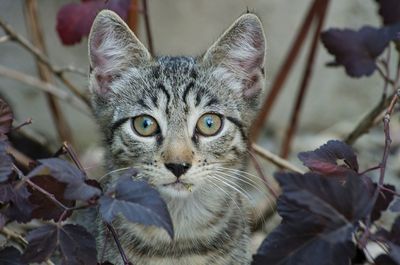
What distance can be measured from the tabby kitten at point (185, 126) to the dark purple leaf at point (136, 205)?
0.61m

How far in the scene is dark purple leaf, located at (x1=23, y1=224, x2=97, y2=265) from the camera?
80.7 inches

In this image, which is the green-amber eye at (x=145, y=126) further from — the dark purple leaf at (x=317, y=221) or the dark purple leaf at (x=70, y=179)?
the dark purple leaf at (x=317, y=221)

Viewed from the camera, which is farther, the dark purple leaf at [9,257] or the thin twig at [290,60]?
the thin twig at [290,60]

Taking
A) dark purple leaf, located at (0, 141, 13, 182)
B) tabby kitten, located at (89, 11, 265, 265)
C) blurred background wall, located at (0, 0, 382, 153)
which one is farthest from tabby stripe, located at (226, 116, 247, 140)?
blurred background wall, located at (0, 0, 382, 153)

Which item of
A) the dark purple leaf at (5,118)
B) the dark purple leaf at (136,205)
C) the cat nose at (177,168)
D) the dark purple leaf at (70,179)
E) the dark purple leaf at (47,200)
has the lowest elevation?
the cat nose at (177,168)

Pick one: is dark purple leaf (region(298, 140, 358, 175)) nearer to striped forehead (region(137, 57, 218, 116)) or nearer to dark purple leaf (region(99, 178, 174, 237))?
dark purple leaf (region(99, 178, 174, 237))

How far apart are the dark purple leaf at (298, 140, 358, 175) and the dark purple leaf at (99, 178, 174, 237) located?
0.48 metres

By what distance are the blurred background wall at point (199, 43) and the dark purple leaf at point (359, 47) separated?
2.34 m

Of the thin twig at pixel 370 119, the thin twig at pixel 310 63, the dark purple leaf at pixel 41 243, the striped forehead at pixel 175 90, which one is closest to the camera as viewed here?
the dark purple leaf at pixel 41 243

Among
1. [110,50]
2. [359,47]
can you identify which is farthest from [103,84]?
[359,47]

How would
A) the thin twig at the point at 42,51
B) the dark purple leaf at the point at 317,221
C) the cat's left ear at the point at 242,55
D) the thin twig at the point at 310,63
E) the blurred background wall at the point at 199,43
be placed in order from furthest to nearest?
the blurred background wall at the point at 199,43 → the thin twig at the point at 42,51 → the thin twig at the point at 310,63 → the cat's left ear at the point at 242,55 → the dark purple leaf at the point at 317,221

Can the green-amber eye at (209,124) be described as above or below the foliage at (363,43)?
below

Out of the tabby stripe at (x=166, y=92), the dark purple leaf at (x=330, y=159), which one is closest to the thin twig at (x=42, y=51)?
the tabby stripe at (x=166, y=92)

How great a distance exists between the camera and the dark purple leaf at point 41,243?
2.04 metres
